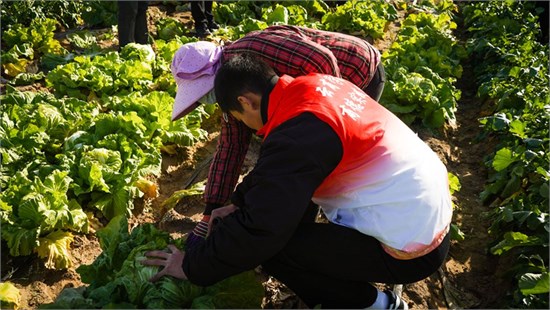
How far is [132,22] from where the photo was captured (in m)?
6.61

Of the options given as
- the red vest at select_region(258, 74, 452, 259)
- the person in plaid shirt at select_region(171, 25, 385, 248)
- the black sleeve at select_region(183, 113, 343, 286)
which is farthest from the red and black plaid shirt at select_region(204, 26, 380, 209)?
the black sleeve at select_region(183, 113, 343, 286)

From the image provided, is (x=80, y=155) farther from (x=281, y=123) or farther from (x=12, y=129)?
(x=281, y=123)

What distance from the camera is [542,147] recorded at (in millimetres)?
4254

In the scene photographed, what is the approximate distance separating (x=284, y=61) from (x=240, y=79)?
647 millimetres

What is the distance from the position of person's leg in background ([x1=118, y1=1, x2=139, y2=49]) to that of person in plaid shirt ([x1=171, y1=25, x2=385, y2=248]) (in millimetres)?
3383

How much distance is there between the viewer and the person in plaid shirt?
10.3ft

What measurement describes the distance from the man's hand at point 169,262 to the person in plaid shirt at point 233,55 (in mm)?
80

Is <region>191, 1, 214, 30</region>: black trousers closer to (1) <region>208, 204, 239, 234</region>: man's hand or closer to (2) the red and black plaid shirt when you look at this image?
(2) the red and black plaid shirt

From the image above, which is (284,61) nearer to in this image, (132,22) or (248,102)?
(248,102)

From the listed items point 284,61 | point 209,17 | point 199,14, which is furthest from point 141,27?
point 284,61

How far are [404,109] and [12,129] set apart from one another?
11.4 feet

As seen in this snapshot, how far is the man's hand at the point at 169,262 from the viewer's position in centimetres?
290

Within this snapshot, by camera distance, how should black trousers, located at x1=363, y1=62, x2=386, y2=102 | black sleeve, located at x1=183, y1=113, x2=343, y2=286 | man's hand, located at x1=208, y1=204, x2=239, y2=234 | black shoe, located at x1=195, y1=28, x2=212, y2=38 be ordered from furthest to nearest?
Answer: black shoe, located at x1=195, y1=28, x2=212, y2=38
black trousers, located at x1=363, y1=62, x2=386, y2=102
man's hand, located at x1=208, y1=204, x2=239, y2=234
black sleeve, located at x1=183, y1=113, x2=343, y2=286

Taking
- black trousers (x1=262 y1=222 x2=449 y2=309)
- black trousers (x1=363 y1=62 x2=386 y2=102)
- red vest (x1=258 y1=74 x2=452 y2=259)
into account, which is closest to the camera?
red vest (x1=258 y1=74 x2=452 y2=259)
